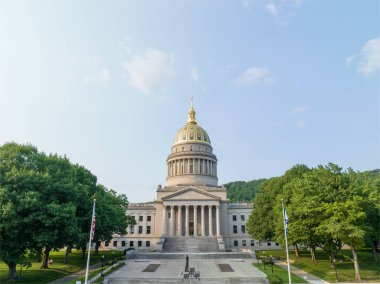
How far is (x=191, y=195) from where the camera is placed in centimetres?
7100

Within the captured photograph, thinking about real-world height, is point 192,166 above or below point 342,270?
above

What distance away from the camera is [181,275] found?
104ft

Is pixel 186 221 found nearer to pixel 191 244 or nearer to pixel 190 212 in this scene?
pixel 190 212

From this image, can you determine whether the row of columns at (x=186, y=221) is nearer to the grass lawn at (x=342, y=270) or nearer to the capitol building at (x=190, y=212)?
the capitol building at (x=190, y=212)


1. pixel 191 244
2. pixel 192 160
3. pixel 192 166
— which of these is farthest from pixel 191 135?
pixel 191 244

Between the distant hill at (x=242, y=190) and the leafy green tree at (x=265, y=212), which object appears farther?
the distant hill at (x=242, y=190)

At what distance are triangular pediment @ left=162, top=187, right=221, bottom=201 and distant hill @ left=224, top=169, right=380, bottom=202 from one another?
57.2m

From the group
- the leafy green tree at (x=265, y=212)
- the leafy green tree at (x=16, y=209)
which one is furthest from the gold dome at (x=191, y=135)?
the leafy green tree at (x=16, y=209)

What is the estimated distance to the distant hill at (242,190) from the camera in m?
137

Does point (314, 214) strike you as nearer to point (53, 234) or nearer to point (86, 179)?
point (53, 234)

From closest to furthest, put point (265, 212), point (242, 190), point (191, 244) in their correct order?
point (265, 212)
point (191, 244)
point (242, 190)

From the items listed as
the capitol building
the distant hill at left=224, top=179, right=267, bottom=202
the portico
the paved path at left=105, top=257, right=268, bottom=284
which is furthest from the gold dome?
the paved path at left=105, top=257, right=268, bottom=284

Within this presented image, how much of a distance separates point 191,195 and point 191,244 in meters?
13.7

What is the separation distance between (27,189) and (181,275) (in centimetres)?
1762
